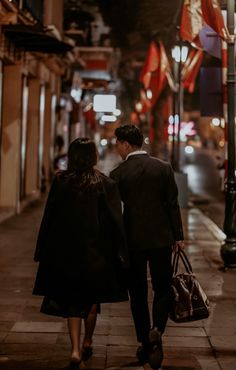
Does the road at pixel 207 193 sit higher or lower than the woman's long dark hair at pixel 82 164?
lower

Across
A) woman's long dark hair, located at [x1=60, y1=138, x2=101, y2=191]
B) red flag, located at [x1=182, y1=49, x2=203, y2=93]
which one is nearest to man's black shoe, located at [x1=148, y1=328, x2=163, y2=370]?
woman's long dark hair, located at [x1=60, y1=138, x2=101, y2=191]

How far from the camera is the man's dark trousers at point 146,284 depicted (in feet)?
19.3

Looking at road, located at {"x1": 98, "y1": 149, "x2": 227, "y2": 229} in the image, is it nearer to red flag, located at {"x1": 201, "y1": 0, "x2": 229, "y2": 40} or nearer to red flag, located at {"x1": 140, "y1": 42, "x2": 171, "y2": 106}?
red flag, located at {"x1": 140, "y1": 42, "x2": 171, "y2": 106}

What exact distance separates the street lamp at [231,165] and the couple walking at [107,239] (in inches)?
180

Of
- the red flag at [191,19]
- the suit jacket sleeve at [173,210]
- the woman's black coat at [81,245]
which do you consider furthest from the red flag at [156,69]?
the woman's black coat at [81,245]

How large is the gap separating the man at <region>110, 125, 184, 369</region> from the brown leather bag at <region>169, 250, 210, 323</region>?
0.07 meters

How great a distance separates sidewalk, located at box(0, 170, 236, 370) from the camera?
609 cm

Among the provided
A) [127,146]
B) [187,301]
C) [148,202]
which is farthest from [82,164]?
[187,301]

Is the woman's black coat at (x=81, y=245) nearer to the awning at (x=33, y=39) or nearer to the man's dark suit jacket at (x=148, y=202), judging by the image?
the man's dark suit jacket at (x=148, y=202)

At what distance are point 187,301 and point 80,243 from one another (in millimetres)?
1041

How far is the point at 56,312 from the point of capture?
5.67 m

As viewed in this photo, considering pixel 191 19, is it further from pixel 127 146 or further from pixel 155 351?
pixel 155 351

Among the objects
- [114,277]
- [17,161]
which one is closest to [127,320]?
[114,277]

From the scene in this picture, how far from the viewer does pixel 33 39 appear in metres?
15.6
